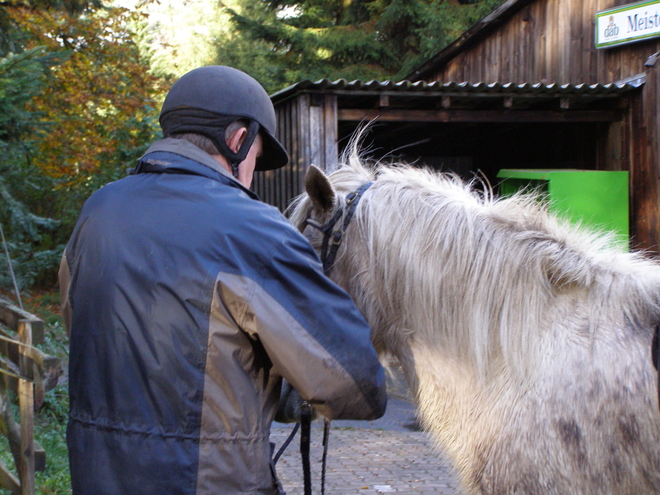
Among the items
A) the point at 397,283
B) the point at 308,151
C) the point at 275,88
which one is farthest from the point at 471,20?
the point at 397,283

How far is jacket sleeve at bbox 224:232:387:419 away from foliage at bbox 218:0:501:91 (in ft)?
48.1

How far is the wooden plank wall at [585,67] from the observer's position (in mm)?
7383

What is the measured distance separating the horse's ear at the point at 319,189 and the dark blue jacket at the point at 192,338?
384 mm

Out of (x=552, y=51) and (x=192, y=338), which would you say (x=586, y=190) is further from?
(x=192, y=338)

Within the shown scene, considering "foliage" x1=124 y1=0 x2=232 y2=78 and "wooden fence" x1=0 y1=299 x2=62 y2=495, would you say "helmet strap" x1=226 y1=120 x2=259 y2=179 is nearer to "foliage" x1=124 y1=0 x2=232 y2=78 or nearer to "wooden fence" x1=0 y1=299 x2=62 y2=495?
"wooden fence" x1=0 y1=299 x2=62 y2=495

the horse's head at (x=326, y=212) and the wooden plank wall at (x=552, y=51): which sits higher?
the wooden plank wall at (x=552, y=51)

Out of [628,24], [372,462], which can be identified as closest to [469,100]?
[628,24]

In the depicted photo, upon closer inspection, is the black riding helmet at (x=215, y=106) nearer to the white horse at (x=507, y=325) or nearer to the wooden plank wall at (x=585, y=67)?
the white horse at (x=507, y=325)

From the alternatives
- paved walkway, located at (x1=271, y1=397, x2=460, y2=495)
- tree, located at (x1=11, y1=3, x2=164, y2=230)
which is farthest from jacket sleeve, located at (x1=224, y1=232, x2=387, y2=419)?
tree, located at (x1=11, y1=3, x2=164, y2=230)

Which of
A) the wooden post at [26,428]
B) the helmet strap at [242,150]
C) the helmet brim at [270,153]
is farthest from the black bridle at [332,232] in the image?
the wooden post at [26,428]

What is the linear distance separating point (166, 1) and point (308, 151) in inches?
1048

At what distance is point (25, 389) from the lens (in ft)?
10.9

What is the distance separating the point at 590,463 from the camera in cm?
153

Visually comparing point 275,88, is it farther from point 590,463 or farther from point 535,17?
point 590,463
